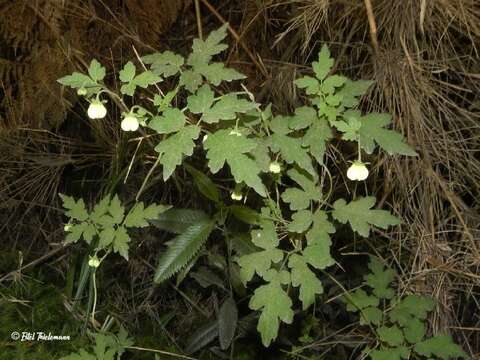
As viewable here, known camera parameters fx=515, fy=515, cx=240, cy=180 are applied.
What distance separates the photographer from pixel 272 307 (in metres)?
1.31

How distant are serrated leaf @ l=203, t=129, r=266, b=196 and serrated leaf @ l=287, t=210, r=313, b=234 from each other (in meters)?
0.30

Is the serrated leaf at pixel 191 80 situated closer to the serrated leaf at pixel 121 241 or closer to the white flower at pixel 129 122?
the white flower at pixel 129 122

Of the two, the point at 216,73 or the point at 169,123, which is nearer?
the point at 169,123

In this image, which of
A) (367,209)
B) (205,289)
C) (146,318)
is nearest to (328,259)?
(367,209)

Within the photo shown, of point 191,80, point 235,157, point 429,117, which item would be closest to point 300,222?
point 235,157

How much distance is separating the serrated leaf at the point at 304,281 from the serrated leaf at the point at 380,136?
345 millimetres

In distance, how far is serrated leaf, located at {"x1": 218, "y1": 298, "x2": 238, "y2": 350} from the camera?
1.87 metres

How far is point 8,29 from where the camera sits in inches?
84.3

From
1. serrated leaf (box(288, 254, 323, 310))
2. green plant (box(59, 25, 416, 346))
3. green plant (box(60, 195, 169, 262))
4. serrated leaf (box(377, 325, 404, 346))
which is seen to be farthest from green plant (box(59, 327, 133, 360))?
serrated leaf (box(377, 325, 404, 346))

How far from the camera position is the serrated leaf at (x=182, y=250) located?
160 cm

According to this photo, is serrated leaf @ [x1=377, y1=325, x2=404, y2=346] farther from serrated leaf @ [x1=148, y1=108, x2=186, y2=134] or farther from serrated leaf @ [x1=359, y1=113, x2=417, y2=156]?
serrated leaf @ [x1=148, y1=108, x2=186, y2=134]

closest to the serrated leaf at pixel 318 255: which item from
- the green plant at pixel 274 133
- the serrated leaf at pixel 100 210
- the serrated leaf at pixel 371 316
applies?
the green plant at pixel 274 133

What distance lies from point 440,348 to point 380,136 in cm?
71

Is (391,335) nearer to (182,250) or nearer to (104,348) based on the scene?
(182,250)
